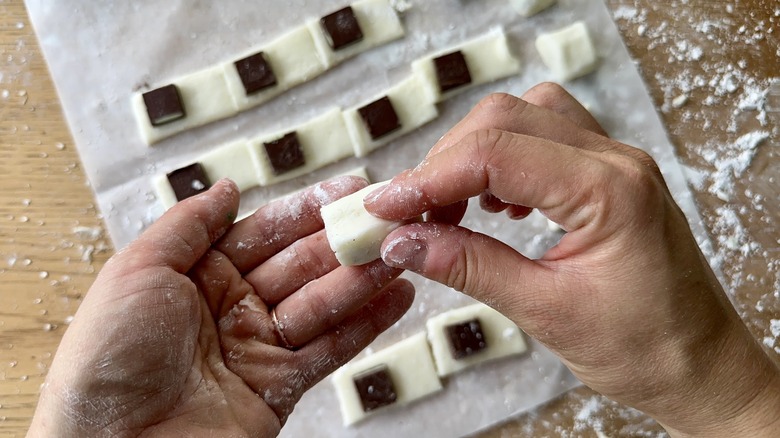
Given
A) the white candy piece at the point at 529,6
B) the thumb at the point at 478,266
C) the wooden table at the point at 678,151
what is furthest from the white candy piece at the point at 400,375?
the white candy piece at the point at 529,6

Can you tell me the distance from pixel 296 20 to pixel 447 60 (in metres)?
0.52

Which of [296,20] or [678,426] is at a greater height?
[296,20]

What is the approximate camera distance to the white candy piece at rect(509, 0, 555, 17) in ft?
6.68

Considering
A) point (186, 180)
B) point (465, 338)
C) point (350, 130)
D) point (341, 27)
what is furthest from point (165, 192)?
point (465, 338)

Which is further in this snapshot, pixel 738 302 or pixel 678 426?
pixel 738 302

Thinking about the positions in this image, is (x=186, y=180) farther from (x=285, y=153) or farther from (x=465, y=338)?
(x=465, y=338)

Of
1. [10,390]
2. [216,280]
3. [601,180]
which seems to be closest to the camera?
[601,180]

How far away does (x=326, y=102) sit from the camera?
2.04 m

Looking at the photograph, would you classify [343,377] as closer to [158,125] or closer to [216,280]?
[216,280]

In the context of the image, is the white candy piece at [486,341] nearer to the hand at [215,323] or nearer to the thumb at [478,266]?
the hand at [215,323]

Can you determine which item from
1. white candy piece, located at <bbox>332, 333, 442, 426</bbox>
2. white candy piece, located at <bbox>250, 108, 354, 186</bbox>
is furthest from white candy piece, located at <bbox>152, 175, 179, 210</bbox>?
white candy piece, located at <bbox>332, 333, 442, 426</bbox>

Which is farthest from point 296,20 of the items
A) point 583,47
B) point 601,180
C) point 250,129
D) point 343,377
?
point 601,180

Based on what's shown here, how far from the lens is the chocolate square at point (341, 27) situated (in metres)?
1.96

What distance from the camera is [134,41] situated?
200cm
